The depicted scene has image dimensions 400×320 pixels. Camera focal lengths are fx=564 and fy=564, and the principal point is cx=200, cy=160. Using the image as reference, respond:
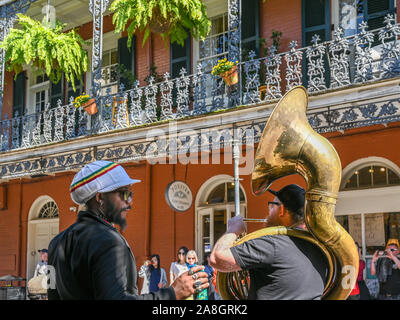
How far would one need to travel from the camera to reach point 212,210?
11.4m

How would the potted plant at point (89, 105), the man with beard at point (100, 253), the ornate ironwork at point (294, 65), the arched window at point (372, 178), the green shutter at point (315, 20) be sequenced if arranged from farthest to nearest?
the potted plant at point (89, 105) → the green shutter at point (315, 20) → the arched window at point (372, 178) → the ornate ironwork at point (294, 65) → the man with beard at point (100, 253)

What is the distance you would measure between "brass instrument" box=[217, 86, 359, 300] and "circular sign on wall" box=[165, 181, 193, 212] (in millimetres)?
7016

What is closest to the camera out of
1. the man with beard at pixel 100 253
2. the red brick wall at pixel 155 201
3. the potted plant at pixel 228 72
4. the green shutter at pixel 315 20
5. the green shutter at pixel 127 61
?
the man with beard at pixel 100 253

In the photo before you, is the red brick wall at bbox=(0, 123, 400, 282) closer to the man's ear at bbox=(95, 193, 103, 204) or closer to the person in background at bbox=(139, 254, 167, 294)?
the person in background at bbox=(139, 254, 167, 294)

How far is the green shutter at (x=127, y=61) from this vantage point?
12.7 meters

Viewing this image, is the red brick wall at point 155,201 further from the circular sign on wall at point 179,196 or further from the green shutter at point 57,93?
the green shutter at point 57,93

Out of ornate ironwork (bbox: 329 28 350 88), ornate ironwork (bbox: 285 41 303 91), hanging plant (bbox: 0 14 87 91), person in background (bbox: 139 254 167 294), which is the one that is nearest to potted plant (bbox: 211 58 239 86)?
ornate ironwork (bbox: 285 41 303 91)

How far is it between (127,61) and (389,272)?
768 cm

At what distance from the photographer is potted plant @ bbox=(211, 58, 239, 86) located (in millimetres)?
9047

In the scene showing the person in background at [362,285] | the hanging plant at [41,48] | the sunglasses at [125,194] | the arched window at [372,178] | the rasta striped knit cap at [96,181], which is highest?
the hanging plant at [41,48]

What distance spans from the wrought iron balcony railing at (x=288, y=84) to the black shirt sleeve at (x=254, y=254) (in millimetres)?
5065

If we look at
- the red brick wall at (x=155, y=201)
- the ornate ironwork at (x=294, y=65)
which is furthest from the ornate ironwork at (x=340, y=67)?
the red brick wall at (x=155, y=201)

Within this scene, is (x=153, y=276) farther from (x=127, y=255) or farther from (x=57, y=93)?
(x=127, y=255)

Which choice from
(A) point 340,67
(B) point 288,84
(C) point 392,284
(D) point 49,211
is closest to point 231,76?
(B) point 288,84
